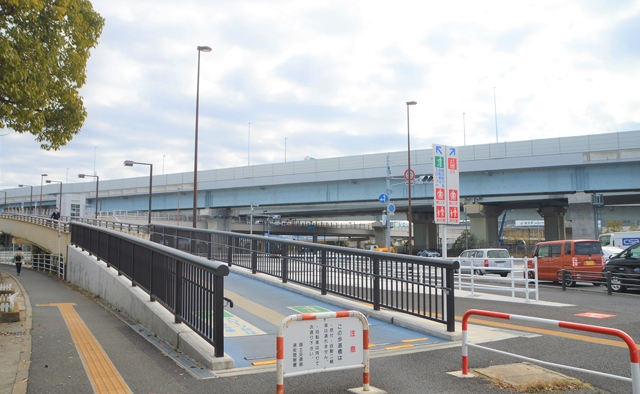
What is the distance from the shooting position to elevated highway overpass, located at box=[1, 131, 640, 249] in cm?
3394

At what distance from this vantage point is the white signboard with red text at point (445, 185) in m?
9.62

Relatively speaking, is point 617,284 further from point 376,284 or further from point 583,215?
point 583,215

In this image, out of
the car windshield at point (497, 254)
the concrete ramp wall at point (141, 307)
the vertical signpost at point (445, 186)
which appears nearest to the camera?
the concrete ramp wall at point (141, 307)

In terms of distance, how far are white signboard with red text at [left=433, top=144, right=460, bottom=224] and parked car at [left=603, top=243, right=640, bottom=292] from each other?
8.69 metres

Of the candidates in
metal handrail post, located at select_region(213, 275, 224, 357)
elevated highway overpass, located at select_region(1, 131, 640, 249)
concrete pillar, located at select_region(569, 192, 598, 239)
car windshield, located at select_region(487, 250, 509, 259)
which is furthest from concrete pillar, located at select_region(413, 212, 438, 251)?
metal handrail post, located at select_region(213, 275, 224, 357)

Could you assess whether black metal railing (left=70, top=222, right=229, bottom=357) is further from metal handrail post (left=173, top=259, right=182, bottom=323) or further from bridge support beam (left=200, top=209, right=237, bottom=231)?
bridge support beam (left=200, top=209, right=237, bottom=231)

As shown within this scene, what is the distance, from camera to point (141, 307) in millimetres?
8805

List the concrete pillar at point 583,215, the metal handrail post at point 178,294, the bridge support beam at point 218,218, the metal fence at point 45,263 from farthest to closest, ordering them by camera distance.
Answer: the bridge support beam at point 218,218, the concrete pillar at point 583,215, the metal fence at point 45,263, the metal handrail post at point 178,294

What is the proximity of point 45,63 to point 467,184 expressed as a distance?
113 ft

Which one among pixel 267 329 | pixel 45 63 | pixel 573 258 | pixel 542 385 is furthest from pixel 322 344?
pixel 573 258

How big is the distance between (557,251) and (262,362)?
54.8ft

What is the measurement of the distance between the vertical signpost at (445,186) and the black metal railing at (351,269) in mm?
1091

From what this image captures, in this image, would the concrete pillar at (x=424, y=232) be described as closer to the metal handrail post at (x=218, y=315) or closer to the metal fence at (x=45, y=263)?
the metal fence at (x=45, y=263)

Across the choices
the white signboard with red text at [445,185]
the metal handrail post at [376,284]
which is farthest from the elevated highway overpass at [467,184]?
Result: the metal handrail post at [376,284]
